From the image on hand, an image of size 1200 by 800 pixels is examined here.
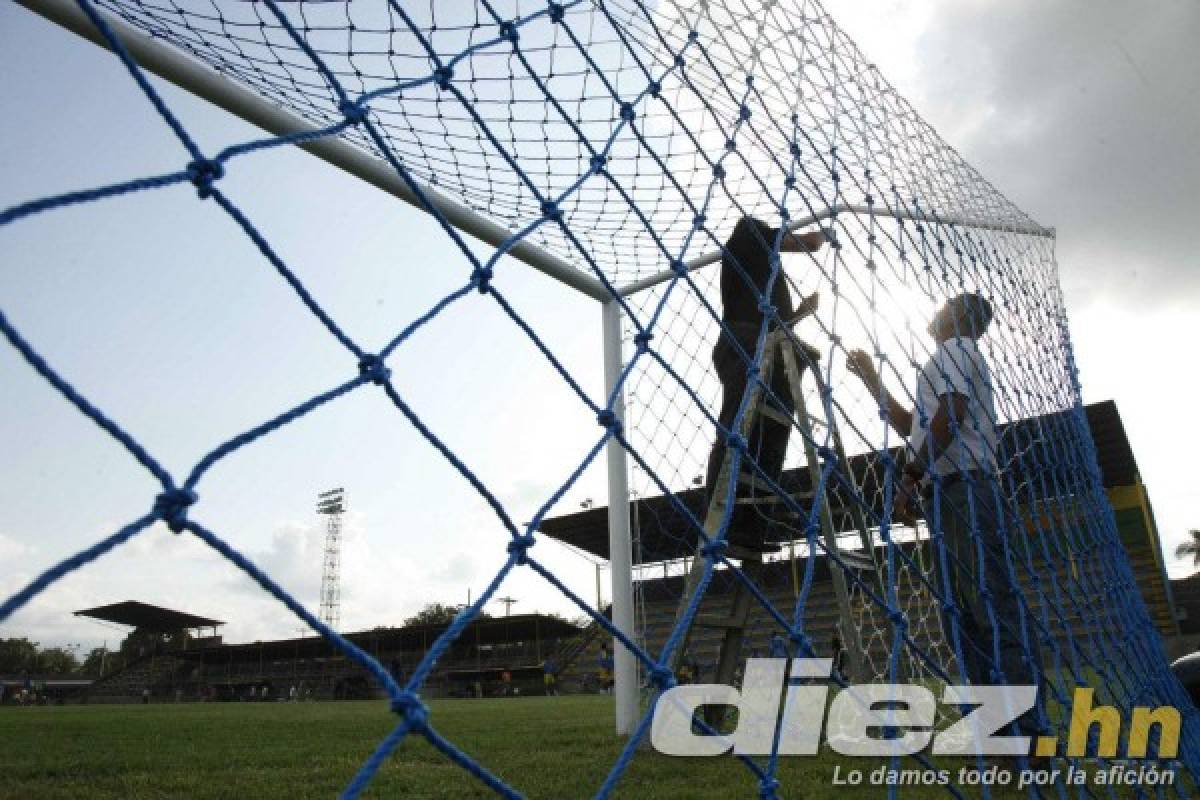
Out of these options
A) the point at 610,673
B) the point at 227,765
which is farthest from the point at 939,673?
the point at 610,673

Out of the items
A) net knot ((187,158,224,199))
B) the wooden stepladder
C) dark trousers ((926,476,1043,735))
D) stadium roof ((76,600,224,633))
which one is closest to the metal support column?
the wooden stepladder

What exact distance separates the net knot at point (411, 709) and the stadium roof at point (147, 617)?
42.9m

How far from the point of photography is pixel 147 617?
39.3 m

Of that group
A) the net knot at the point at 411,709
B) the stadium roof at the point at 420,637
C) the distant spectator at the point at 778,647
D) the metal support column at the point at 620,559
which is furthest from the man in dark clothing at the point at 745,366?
the stadium roof at the point at 420,637

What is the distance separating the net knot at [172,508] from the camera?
901mm

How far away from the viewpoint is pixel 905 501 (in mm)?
2877

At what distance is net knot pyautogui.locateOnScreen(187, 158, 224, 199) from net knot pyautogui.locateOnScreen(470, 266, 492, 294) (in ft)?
1.57

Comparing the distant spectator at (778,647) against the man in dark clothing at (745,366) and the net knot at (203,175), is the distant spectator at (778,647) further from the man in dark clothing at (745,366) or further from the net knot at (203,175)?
the net knot at (203,175)

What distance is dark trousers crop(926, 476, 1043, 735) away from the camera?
2.40m

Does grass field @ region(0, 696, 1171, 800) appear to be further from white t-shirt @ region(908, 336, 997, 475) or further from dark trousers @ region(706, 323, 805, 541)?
white t-shirt @ region(908, 336, 997, 475)

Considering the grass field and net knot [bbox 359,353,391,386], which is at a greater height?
net knot [bbox 359,353,391,386]

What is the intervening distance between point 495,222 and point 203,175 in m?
2.41

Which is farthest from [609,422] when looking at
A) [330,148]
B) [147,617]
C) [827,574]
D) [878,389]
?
[147,617]

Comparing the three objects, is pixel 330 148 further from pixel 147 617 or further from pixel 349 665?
pixel 147 617
